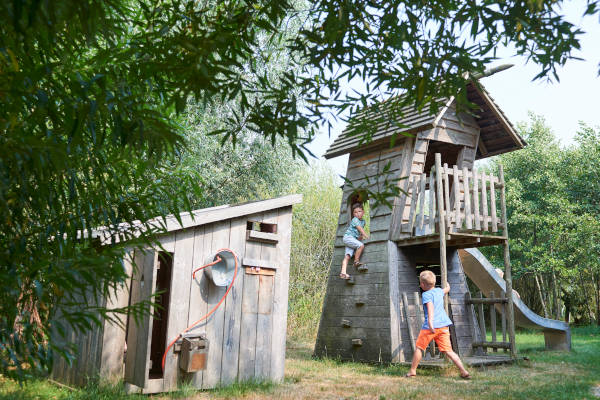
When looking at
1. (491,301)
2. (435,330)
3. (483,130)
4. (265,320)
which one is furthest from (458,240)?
(265,320)

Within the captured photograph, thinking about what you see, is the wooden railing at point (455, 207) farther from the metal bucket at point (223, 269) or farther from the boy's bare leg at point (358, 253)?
the metal bucket at point (223, 269)

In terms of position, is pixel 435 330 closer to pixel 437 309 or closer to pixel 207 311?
pixel 437 309

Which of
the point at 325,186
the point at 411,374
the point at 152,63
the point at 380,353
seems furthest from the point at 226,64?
the point at 325,186

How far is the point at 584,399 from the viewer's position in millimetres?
5621

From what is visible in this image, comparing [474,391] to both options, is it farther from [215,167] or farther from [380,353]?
[215,167]

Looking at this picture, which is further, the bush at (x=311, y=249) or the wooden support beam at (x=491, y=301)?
the bush at (x=311, y=249)

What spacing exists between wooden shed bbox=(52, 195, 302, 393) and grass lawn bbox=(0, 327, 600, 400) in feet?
0.73

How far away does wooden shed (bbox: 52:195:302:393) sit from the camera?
18.0ft

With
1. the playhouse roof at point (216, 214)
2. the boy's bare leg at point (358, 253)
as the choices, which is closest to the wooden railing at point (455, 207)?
the boy's bare leg at point (358, 253)

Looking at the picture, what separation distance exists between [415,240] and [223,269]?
411 cm

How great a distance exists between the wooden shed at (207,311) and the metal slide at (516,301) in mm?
5783

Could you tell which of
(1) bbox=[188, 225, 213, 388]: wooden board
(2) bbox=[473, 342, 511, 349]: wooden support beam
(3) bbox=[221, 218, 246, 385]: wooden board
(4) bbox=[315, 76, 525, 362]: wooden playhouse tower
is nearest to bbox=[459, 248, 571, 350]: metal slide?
(4) bbox=[315, 76, 525, 362]: wooden playhouse tower

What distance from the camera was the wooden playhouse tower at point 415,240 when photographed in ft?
28.3

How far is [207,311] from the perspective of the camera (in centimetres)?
591
